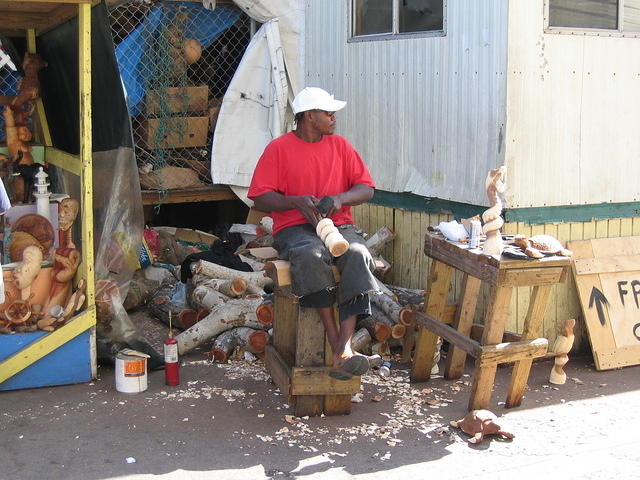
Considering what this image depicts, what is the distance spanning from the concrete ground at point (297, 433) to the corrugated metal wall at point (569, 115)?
1.36 m

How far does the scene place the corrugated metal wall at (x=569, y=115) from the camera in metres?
5.73

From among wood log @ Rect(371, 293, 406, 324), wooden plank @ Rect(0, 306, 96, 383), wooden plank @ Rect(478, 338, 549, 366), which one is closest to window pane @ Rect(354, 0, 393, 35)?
wood log @ Rect(371, 293, 406, 324)

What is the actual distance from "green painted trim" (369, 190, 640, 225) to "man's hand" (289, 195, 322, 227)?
5.00ft

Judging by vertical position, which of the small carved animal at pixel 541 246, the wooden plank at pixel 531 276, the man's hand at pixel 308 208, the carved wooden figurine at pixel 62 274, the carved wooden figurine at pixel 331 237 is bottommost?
the carved wooden figurine at pixel 62 274

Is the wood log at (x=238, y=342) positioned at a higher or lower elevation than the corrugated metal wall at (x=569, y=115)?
lower

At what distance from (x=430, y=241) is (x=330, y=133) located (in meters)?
1.01

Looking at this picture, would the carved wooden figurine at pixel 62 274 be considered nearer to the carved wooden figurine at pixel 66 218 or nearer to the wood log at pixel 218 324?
the carved wooden figurine at pixel 66 218

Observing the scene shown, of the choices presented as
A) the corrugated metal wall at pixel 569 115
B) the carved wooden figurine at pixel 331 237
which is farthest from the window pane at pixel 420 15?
the carved wooden figurine at pixel 331 237

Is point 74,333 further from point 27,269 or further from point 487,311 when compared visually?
point 487,311

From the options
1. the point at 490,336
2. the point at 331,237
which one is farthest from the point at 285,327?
the point at 490,336

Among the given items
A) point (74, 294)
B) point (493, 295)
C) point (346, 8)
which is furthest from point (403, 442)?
point (346, 8)

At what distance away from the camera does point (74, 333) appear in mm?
5547

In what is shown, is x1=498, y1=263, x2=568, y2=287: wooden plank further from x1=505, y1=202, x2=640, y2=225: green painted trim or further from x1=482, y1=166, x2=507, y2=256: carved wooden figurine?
x1=505, y1=202, x2=640, y2=225: green painted trim

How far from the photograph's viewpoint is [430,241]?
564 centimetres
